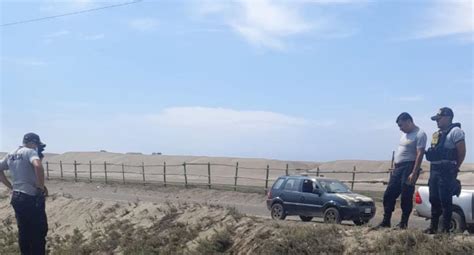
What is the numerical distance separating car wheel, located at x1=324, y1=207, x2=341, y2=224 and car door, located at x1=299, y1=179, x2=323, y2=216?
28 cm

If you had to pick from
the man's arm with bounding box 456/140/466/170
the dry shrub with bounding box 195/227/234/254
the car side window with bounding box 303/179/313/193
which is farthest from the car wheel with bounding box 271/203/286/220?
the man's arm with bounding box 456/140/466/170

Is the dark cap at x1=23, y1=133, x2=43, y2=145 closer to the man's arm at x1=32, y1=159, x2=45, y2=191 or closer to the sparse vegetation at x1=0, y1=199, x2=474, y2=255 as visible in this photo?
the man's arm at x1=32, y1=159, x2=45, y2=191

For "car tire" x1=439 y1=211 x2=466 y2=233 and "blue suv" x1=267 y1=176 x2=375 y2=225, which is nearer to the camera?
"car tire" x1=439 y1=211 x2=466 y2=233

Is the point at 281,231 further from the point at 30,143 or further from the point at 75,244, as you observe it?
the point at 75,244

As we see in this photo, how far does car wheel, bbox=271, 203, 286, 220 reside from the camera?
1880 cm

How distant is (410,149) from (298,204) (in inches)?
281

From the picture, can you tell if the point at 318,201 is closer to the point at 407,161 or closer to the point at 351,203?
the point at 351,203

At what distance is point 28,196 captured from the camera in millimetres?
10984

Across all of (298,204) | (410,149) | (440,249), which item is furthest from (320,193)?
(440,249)

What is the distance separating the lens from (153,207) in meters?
17.3

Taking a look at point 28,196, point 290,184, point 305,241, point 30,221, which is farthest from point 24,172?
point 290,184

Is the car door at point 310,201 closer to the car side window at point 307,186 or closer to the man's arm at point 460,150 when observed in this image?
the car side window at point 307,186

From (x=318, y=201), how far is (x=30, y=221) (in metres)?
8.36

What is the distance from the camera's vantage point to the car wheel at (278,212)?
61.7 ft
